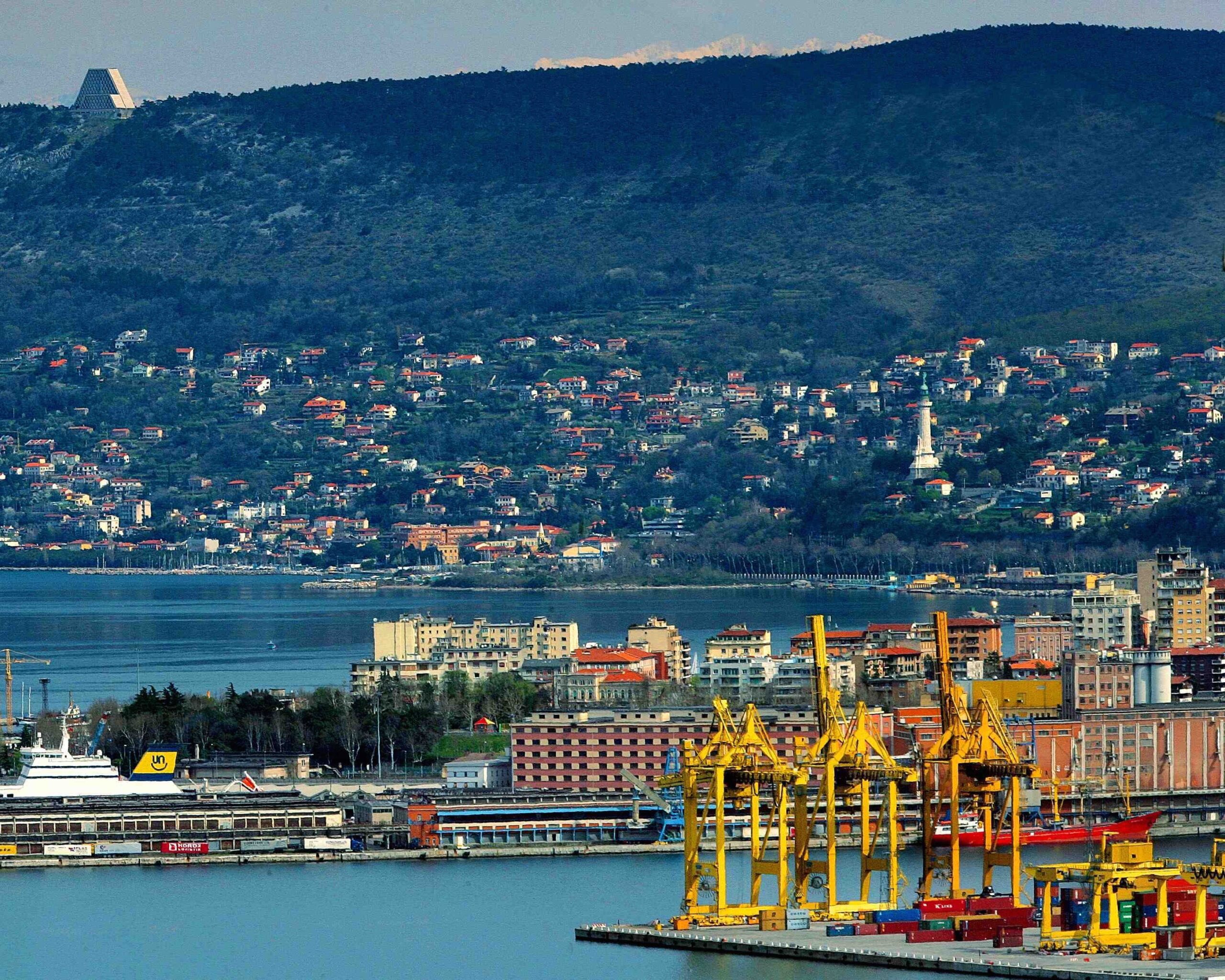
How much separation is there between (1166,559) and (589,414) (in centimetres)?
7140

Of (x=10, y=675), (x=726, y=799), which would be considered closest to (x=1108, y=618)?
(x=10, y=675)

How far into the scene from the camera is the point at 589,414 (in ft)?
422

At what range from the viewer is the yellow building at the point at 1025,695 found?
41.5 meters

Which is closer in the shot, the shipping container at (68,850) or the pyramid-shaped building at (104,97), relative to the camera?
the shipping container at (68,850)

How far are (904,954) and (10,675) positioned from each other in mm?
25145

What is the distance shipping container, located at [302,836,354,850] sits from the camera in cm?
3406

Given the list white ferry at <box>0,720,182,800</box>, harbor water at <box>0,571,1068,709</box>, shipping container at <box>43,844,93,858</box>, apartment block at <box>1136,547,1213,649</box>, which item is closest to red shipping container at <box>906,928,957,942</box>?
shipping container at <box>43,844,93,858</box>

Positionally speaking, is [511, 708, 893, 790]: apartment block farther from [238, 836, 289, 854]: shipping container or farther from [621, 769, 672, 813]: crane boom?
[238, 836, 289, 854]: shipping container

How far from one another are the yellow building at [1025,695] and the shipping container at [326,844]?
31.6 ft

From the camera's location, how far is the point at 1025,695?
139ft

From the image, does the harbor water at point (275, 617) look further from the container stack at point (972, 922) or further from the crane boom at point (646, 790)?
the container stack at point (972, 922)

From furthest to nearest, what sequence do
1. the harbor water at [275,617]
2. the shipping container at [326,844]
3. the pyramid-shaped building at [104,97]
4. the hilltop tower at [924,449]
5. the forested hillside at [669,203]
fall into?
1. the pyramid-shaped building at [104,97]
2. the forested hillside at [669,203]
3. the hilltop tower at [924,449]
4. the harbor water at [275,617]
5. the shipping container at [326,844]

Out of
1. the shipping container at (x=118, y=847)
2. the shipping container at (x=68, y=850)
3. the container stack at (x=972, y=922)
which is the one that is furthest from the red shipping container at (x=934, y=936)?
the shipping container at (x=68, y=850)

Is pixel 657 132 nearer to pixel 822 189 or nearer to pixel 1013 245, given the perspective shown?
pixel 822 189
